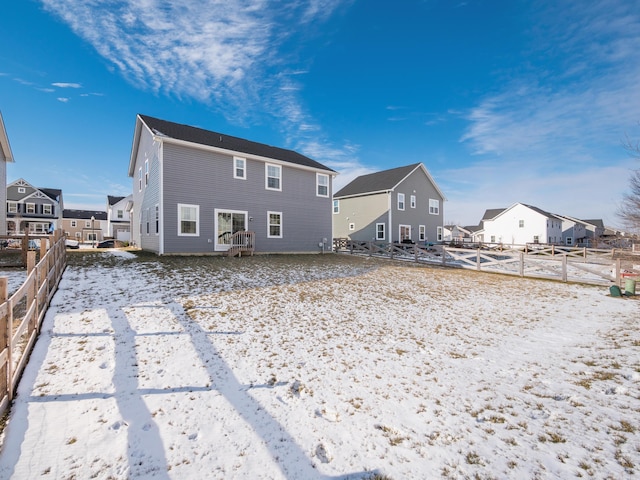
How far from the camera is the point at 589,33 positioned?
39.5 feet

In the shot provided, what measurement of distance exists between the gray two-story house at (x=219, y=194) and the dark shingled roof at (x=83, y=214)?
4953cm

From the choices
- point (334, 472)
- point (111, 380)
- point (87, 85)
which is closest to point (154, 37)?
point (87, 85)

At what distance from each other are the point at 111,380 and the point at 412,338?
4566mm

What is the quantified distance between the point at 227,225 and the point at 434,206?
895 inches

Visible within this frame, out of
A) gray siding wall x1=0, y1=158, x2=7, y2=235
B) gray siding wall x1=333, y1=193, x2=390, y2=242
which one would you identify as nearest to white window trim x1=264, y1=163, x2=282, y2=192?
gray siding wall x1=333, y1=193, x2=390, y2=242

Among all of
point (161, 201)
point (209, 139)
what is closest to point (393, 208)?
point (209, 139)

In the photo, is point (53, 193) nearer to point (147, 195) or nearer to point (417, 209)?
point (147, 195)

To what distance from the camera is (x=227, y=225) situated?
16.5 metres

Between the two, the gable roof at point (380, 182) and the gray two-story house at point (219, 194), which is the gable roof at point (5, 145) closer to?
the gray two-story house at point (219, 194)

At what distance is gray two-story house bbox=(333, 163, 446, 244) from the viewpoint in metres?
26.8

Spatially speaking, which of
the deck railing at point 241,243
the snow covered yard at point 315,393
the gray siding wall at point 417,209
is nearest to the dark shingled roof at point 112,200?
the deck railing at point 241,243

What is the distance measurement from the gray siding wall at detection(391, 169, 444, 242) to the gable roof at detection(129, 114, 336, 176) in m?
9.18

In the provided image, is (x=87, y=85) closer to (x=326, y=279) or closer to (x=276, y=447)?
(x=326, y=279)

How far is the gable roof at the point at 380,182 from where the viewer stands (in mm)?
27312
